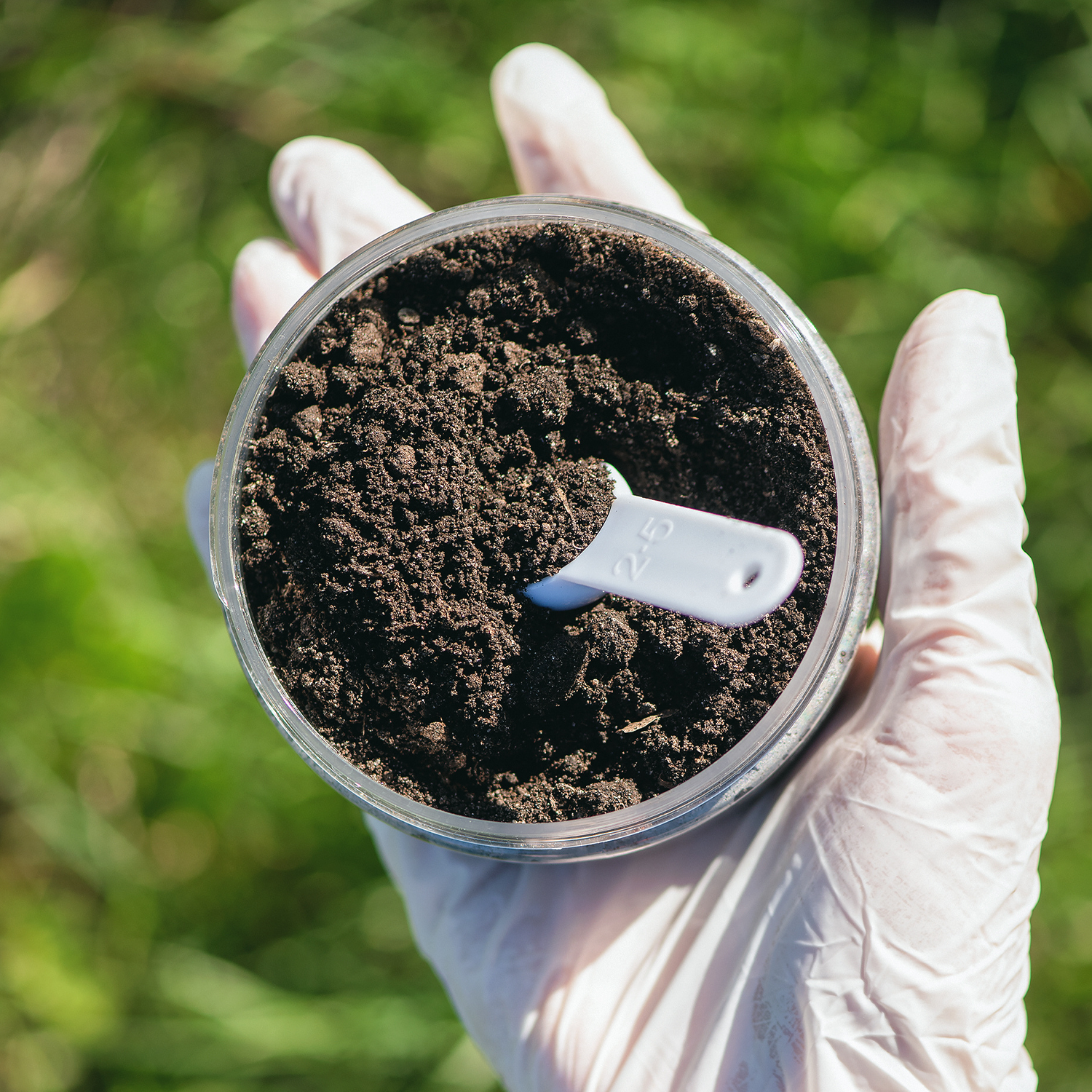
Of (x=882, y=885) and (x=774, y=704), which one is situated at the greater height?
(x=774, y=704)

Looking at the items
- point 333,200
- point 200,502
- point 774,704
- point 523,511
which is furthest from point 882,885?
point 333,200

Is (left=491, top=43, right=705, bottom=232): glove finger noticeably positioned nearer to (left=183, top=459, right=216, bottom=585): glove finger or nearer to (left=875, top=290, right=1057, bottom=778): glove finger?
(left=875, top=290, right=1057, bottom=778): glove finger

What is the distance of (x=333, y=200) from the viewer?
74.5 inches

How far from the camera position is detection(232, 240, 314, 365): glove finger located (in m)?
1.86

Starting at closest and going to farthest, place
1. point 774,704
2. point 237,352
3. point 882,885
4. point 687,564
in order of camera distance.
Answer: point 687,564
point 774,704
point 882,885
point 237,352

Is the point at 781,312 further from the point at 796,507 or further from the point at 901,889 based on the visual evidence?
the point at 901,889

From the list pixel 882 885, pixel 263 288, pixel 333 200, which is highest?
pixel 333 200

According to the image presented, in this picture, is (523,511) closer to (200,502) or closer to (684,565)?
(684,565)

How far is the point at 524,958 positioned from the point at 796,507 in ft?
3.14

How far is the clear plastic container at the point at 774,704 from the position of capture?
112cm

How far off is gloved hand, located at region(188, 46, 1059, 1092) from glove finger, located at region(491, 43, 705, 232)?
2.31 feet

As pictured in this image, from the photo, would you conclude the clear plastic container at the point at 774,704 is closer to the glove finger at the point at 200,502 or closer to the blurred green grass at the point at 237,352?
the glove finger at the point at 200,502

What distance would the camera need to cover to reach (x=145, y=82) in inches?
103

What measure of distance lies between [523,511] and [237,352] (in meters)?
1.83
